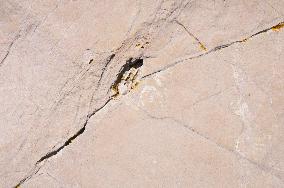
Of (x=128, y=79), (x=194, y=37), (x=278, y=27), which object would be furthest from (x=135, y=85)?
(x=278, y=27)

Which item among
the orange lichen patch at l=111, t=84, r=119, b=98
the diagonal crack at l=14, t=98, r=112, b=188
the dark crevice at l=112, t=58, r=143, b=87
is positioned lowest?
the diagonal crack at l=14, t=98, r=112, b=188

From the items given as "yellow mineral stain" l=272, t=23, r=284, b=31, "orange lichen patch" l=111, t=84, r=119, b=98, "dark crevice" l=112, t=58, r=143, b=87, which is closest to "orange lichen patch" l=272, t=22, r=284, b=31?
"yellow mineral stain" l=272, t=23, r=284, b=31

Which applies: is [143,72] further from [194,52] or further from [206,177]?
[206,177]

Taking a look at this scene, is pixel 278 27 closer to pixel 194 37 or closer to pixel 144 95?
pixel 194 37

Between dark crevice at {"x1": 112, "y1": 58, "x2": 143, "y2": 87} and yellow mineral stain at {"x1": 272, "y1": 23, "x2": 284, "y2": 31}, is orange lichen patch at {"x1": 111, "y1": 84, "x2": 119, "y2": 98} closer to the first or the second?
dark crevice at {"x1": 112, "y1": 58, "x2": 143, "y2": 87}

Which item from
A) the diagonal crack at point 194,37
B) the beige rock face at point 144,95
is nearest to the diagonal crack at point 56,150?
the beige rock face at point 144,95

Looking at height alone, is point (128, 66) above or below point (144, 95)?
above

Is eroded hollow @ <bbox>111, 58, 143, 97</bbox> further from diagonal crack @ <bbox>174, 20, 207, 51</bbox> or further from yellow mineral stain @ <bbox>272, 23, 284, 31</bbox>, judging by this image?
yellow mineral stain @ <bbox>272, 23, 284, 31</bbox>

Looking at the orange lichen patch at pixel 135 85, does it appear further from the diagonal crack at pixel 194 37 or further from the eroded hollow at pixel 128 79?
the diagonal crack at pixel 194 37

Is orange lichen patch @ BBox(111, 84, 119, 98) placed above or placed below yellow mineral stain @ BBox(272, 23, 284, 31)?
above
